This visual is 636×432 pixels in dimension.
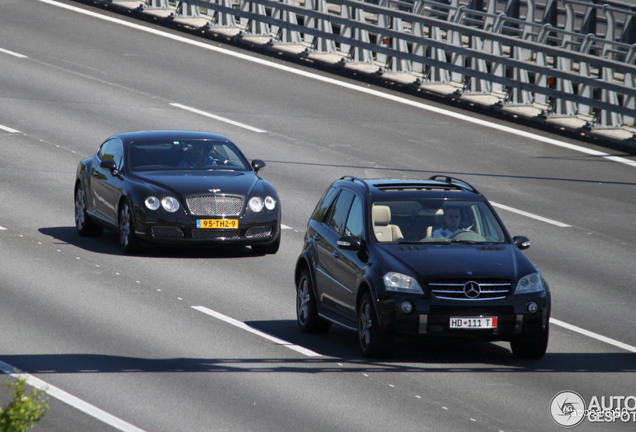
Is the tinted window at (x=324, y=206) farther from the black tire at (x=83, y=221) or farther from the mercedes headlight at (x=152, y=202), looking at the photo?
the black tire at (x=83, y=221)

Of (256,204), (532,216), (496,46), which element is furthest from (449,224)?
(496,46)

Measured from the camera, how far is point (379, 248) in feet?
38.0

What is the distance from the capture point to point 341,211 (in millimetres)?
12703

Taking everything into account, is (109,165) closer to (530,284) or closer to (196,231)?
(196,231)

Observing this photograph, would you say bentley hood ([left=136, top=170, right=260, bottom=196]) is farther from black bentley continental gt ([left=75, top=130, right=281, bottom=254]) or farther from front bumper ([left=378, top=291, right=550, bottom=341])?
front bumper ([left=378, top=291, right=550, bottom=341])

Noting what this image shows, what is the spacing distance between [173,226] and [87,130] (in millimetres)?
8526

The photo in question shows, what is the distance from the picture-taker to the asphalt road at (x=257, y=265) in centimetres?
989

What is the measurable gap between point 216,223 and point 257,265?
2.76ft

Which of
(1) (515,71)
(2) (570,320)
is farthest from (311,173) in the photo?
(2) (570,320)

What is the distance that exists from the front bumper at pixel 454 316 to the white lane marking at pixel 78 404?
110 inches

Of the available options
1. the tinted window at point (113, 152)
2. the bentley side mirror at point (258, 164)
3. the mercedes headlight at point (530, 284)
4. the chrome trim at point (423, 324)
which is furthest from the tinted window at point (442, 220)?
the tinted window at point (113, 152)

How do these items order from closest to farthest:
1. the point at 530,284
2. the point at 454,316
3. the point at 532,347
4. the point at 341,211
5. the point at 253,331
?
the point at 454,316, the point at 530,284, the point at 532,347, the point at 253,331, the point at 341,211

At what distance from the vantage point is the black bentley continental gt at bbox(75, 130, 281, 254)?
16438 millimetres

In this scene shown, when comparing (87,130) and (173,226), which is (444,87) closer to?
(87,130)
